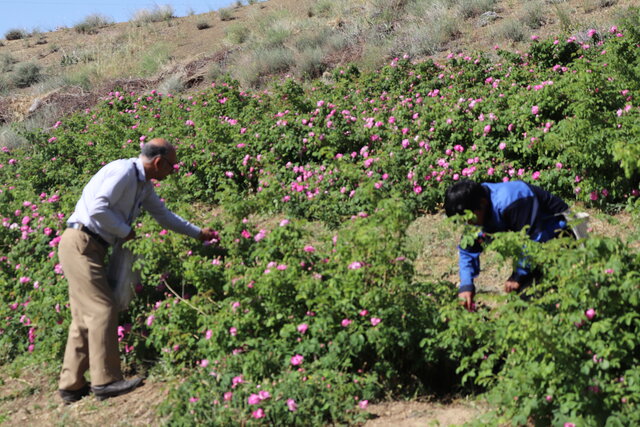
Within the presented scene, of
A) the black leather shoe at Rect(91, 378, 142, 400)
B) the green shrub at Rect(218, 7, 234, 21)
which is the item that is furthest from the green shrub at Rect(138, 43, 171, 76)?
the black leather shoe at Rect(91, 378, 142, 400)

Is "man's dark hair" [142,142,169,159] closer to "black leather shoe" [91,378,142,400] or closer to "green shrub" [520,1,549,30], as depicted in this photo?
"black leather shoe" [91,378,142,400]

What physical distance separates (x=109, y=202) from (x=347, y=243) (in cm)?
161

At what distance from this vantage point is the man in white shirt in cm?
497

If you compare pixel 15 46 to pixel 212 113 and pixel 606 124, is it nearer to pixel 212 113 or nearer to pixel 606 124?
pixel 212 113

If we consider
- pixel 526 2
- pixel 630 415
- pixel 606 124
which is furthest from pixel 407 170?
pixel 526 2

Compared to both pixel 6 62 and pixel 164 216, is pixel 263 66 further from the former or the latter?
pixel 6 62

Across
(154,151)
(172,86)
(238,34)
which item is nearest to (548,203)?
(154,151)

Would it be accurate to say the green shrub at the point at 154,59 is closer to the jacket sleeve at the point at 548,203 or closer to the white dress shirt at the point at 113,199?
the white dress shirt at the point at 113,199

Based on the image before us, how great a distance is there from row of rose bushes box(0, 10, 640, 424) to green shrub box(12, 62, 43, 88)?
9164mm

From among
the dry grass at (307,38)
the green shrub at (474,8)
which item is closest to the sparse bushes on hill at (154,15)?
the dry grass at (307,38)

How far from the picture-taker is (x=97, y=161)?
379 inches

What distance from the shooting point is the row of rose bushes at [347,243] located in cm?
377

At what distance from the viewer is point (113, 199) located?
5008 millimetres

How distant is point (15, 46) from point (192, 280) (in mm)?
23805
